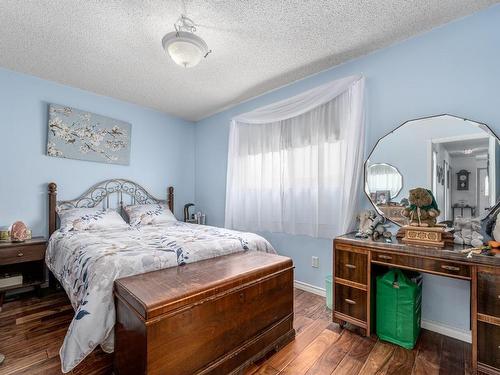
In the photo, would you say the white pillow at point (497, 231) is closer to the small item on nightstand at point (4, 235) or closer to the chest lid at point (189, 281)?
the chest lid at point (189, 281)

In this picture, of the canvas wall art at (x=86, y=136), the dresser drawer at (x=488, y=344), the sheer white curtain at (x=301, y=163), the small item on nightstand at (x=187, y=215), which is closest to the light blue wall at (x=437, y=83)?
the sheer white curtain at (x=301, y=163)

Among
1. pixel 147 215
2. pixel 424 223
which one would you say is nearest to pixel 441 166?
pixel 424 223

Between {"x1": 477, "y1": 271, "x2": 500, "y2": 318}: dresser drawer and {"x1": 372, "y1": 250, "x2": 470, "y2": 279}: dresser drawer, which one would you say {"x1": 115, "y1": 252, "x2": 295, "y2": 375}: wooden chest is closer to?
{"x1": 372, "y1": 250, "x2": 470, "y2": 279}: dresser drawer

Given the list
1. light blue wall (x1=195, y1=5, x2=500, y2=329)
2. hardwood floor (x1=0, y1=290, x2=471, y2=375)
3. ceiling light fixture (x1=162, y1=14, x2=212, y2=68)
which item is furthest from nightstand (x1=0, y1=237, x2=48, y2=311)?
light blue wall (x1=195, y1=5, x2=500, y2=329)

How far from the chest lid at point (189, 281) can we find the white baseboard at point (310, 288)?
105 centimetres

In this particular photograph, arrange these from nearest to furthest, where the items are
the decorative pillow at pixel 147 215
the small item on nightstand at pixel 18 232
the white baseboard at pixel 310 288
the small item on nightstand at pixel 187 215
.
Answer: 1. the small item on nightstand at pixel 18 232
2. the white baseboard at pixel 310 288
3. the decorative pillow at pixel 147 215
4. the small item on nightstand at pixel 187 215

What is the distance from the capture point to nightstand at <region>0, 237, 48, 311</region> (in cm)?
241

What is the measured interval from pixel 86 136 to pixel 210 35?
2.20 metres

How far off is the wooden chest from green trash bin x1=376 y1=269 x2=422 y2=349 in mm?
714

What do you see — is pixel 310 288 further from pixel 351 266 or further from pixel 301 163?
pixel 301 163

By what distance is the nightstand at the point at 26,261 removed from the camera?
2412 mm

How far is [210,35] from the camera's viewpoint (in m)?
2.07

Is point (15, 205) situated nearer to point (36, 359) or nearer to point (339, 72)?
point (36, 359)

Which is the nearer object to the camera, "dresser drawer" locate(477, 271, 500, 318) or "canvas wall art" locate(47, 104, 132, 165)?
"dresser drawer" locate(477, 271, 500, 318)
